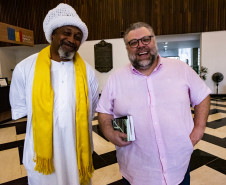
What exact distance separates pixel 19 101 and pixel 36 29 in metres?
7.95

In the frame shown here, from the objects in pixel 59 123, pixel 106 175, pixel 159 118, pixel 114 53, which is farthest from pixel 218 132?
pixel 114 53

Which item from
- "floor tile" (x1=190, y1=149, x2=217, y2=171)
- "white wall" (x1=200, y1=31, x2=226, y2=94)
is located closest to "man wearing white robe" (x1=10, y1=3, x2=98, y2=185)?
"floor tile" (x1=190, y1=149, x2=217, y2=171)

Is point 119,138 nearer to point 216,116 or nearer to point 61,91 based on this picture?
point 61,91

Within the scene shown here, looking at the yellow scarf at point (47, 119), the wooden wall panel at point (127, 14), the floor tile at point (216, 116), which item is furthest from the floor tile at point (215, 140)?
the wooden wall panel at point (127, 14)

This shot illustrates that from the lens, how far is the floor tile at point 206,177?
191cm

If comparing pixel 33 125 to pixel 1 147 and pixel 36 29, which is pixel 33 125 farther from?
pixel 36 29

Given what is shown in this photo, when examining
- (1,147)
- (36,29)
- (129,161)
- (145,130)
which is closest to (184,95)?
(145,130)

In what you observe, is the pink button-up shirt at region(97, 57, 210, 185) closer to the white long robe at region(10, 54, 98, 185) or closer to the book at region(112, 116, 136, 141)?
the book at region(112, 116, 136, 141)

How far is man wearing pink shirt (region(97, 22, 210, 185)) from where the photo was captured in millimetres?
1098

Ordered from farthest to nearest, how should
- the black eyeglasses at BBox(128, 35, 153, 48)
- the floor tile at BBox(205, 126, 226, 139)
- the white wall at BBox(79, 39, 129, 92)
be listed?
the white wall at BBox(79, 39, 129, 92) → the floor tile at BBox(205, 126, 226, 139) → the black eyeglasses at BBox(128, 35, 153, 48)

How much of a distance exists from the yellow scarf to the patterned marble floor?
80 centimetres

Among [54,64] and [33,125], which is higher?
[54,64]

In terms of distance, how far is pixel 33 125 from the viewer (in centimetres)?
136

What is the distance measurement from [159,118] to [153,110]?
60 millimetres
